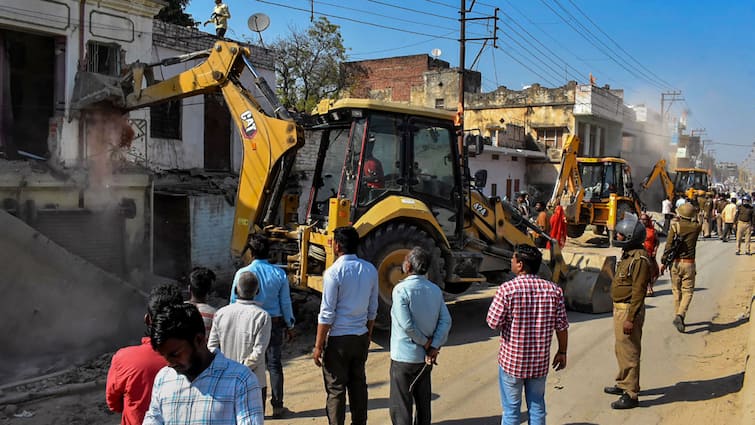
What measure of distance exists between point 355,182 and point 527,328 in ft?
12.2

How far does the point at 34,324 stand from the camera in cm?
675

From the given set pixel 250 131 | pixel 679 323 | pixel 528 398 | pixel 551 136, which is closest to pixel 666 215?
pixel 551 136

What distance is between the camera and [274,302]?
507 centimetres

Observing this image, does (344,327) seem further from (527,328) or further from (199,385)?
(199,385)

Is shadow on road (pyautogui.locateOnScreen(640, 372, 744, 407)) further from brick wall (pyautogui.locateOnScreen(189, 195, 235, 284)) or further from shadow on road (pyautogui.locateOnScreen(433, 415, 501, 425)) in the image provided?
→ brick wall (pyautogui.locateOnScreen(189, 195, 235, 284))

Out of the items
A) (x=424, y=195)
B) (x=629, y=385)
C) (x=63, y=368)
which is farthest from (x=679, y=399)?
(x=63, y=368)

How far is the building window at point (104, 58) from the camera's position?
11.0 meters

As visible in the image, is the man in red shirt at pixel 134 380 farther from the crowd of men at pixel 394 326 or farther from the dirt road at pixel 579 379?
the dirt road at pixel 579 379

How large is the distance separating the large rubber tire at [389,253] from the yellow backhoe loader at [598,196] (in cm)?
1154

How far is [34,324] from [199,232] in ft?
15.2

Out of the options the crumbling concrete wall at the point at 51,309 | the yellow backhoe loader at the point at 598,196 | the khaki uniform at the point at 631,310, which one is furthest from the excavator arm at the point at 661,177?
the crumbling concrete wall at the point at 51,309

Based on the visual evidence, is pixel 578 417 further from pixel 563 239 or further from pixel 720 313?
pixel 563 239

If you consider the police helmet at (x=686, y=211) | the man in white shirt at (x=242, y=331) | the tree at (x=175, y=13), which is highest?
the tree at (x=175, y=13)

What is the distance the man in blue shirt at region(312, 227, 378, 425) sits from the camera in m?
4.42
